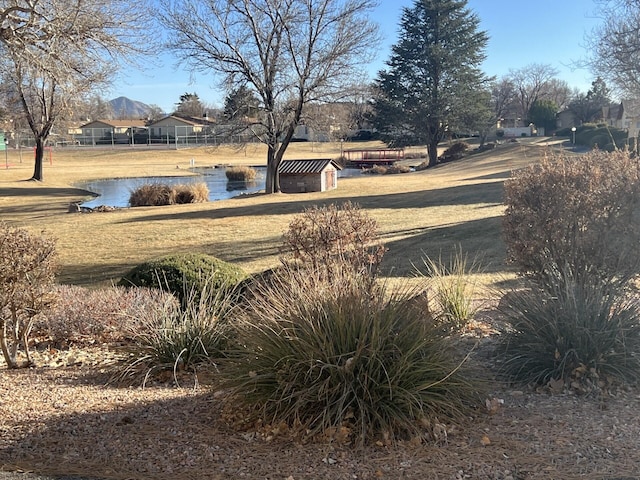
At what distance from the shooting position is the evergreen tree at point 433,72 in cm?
5672

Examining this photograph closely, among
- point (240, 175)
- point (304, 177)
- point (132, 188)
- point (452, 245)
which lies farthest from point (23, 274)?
point (240, 175)

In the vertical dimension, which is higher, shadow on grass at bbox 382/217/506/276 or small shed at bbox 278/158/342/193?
small shed at bbox 278/158/342/193

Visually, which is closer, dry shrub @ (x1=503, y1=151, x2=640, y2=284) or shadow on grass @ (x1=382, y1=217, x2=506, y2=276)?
dry shrub @ (x1=503, y1=151, x2=640, y2=284)

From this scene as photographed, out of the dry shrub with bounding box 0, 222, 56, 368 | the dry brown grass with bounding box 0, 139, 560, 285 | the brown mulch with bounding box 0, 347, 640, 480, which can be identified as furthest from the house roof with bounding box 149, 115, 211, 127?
the brown mulch with bounding box 0, 347, 640, 480

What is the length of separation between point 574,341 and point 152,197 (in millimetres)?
27079

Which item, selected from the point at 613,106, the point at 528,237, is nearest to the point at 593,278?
the point at 528,237

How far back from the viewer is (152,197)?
29938mm

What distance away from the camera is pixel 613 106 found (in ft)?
293

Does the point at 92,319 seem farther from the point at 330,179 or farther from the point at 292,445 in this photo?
the point at 330,179

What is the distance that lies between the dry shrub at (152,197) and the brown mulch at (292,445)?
2583cm

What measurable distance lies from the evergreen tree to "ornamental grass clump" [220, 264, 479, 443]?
178ft

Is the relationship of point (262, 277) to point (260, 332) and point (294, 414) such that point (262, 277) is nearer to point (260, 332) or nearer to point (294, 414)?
point (260, 332)

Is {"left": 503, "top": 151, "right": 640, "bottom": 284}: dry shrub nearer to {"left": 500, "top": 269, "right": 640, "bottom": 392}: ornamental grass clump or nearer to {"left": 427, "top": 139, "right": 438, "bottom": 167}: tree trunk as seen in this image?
{"left": 500, "top": 269, "right": 640, "bottom": 392}: ornamental grass clump

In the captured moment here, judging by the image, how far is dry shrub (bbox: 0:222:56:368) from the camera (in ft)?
18.5
